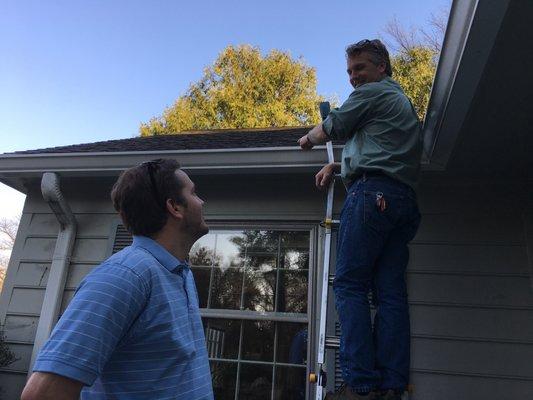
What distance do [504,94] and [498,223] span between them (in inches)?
44.6

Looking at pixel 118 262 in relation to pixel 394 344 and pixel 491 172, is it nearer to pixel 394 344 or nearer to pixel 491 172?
pixel 394 344

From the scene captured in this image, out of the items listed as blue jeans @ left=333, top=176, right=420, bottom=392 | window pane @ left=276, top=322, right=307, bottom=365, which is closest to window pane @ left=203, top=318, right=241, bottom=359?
window pane @ left=276, top=322, right=307, bottom=365

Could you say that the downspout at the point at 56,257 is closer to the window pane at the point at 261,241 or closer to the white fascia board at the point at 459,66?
the window pane at the point at 261,241

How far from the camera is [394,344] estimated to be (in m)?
1.58

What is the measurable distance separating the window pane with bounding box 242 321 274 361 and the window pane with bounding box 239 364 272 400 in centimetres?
6

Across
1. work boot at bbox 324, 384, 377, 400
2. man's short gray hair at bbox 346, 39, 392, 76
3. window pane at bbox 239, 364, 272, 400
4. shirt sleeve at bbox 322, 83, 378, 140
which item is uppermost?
man's short gray hair at bbox 346, 39, 392, 76

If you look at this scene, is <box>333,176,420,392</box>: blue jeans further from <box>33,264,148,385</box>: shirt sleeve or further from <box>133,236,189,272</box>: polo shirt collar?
<box>33,264,148,385</box>: shirt sleeve

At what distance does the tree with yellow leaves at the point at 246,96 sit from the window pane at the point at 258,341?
12.2m

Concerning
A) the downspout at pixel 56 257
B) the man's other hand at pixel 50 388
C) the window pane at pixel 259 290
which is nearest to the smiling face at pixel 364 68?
the window pane at pixel 259 290

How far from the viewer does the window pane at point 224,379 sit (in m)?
2.92

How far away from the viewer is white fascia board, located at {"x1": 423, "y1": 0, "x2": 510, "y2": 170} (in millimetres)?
1497

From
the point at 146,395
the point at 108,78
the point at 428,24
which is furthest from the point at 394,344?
the point at 108,78

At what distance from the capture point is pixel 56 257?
11.2ft

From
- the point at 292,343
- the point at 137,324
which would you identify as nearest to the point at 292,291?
the point at 292,343
